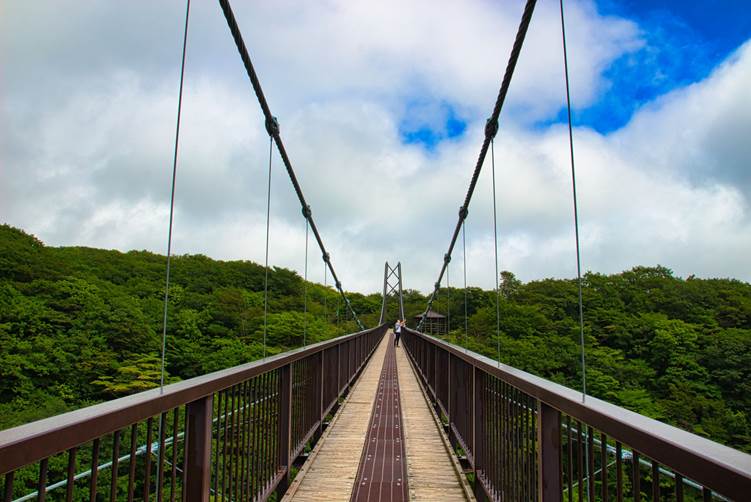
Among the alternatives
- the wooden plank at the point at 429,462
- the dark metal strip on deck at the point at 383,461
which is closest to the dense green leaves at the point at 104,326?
the dark metal strip on deck at the point at 383,461

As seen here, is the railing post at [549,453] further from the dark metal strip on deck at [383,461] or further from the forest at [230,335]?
the forest at [230,335]

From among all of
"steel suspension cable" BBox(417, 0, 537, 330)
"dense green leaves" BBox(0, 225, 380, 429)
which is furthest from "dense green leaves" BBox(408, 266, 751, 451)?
"steel suspension cable" BBox(417, 0, 537, 330)

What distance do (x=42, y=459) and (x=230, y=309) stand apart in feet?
92.2

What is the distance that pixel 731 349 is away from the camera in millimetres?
21469

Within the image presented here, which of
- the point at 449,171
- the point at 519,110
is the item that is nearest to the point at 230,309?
the point at 449,171

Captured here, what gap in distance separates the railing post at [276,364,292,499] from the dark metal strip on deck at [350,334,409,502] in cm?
40

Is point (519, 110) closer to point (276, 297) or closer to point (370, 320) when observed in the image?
point (276, 297)

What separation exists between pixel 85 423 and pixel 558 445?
1.34m

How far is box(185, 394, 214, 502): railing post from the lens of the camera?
5.00 ft

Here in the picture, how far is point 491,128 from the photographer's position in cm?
427

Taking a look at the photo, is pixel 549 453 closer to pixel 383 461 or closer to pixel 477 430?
pixel 477 430

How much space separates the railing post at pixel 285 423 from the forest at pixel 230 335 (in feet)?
38.8

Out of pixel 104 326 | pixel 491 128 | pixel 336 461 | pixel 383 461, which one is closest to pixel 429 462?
pixel 383 461

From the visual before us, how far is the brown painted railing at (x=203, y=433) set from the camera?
0.86 metres
